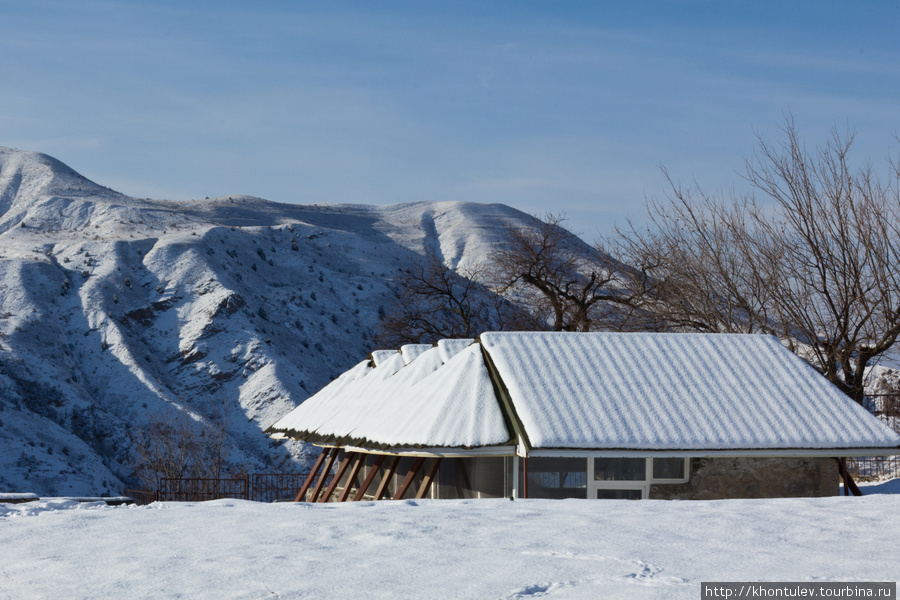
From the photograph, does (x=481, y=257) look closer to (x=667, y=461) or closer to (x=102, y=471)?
(x=102, y=471)

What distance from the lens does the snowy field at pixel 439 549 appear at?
5.88 meters

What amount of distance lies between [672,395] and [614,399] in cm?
121

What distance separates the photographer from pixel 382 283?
224 feet

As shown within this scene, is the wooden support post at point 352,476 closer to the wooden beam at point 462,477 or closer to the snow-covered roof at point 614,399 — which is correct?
the snow-covered roof at point 614,399

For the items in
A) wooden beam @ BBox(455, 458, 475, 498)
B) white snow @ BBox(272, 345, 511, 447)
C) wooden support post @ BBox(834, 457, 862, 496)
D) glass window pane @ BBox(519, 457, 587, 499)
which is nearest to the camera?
white snow @ BBox(272, 345, 511, 447)

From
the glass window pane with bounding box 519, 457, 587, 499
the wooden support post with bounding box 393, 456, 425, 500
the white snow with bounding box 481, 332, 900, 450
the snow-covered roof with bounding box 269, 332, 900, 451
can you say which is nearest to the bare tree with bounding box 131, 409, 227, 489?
the snow-covered roof with bounding box 269, 332, 900, 451

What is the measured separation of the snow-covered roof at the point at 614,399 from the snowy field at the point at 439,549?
4236 millimetres

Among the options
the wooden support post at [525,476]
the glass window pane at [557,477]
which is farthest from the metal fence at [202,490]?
the wooden support post at [525,476]

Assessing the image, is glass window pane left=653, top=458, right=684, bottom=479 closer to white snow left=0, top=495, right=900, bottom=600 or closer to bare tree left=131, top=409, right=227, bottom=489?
white snow left=0, top=495, right=900, bottom=600

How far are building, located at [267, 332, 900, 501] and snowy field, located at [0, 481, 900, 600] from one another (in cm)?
427

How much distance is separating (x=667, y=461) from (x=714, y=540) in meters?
7.32

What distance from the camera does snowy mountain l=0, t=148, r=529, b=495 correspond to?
38.9 metres

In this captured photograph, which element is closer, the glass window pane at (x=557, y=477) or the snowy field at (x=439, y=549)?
the snowy field at (x=439, y=549)

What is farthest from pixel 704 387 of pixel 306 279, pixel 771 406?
pixel 306 279
